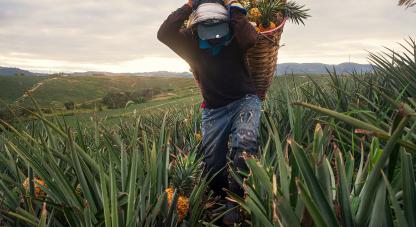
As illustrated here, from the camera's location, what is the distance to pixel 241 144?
9.25 ft

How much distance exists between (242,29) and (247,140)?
2.41 ft

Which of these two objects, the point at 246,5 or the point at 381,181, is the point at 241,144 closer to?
the point at 246,5

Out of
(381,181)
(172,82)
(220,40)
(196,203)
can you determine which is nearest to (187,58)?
(220,40)

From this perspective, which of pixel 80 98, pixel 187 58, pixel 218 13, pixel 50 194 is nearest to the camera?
pixel 50 194

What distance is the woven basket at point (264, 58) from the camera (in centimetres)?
320

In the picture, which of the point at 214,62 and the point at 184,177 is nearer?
the point at 184,177

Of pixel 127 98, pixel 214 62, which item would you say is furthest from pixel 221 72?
pixel 127 98

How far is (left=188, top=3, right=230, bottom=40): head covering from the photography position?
2781mm

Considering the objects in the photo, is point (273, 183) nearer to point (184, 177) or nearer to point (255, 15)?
point (184, 177)

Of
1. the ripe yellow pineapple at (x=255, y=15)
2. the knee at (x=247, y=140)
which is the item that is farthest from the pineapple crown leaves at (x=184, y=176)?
the ripe yellow pineapple at (x=255, y=15)

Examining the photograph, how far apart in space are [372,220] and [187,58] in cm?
257

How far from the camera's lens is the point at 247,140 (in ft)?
9.20

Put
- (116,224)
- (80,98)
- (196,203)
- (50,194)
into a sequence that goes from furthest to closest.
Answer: (80,98), (196,203), (50,194), (116,224)

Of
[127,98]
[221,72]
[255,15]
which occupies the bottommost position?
[127,98]
